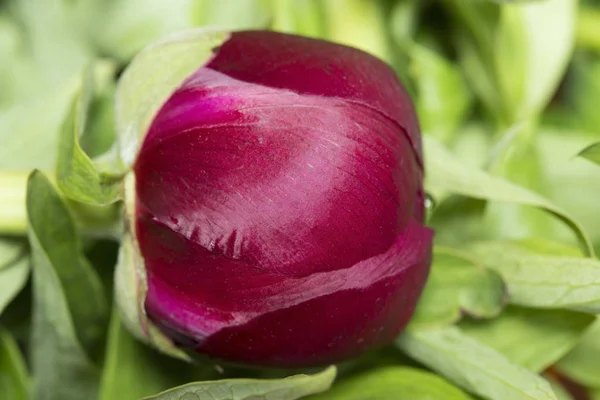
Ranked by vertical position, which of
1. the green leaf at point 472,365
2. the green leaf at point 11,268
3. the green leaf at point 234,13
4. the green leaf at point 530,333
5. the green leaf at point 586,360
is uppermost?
the green leaf at point 234,13

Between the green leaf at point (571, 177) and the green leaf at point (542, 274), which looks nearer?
the green leaf at point (542, 274)

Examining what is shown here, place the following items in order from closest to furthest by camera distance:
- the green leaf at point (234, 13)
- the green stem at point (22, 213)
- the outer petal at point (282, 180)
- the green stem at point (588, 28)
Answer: the outer petal at point (282, 180)
the green stem at point (22, 213)
the green leaf at point (234, 13)
the green stem at point (588, 28)

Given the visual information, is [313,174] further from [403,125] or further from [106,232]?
[106,232]

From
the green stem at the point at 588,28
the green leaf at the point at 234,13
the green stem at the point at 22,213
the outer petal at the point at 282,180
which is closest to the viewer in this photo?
the outer petal at the point at 282,180

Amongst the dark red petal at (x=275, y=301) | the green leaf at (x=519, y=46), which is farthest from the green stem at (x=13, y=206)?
the green leaf at (x=519, y=46)

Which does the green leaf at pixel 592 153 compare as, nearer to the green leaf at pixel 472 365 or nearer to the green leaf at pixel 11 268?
the green leaf at pixel 472 365

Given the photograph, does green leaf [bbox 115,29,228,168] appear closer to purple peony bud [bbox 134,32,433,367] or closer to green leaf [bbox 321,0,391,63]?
purple peony bud [bbox 134,32,433,367]

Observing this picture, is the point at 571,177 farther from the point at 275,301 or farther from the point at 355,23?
the point at 275,301
